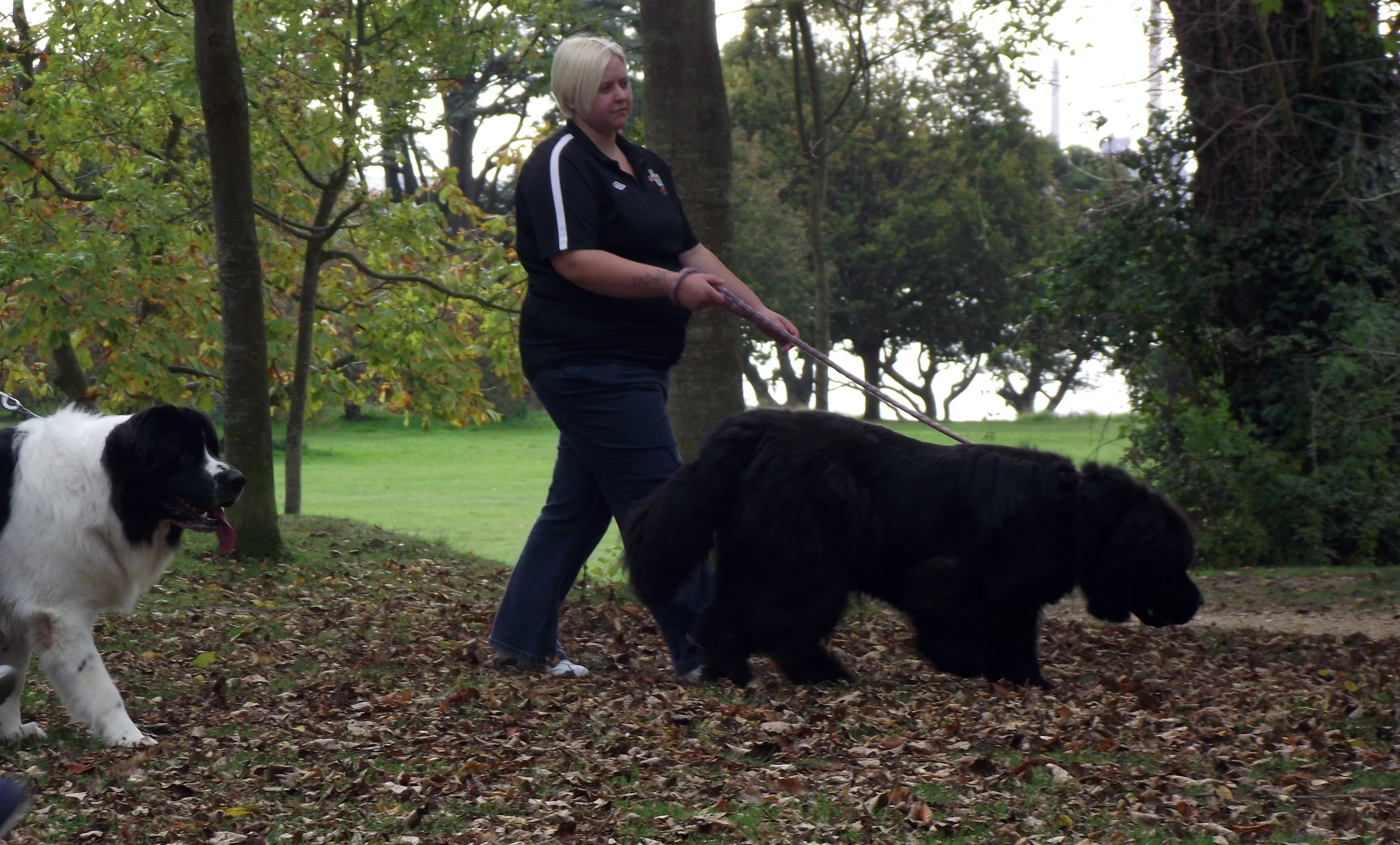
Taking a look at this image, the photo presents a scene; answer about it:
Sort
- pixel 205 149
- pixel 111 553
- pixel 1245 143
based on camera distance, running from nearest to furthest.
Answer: pixel 111 553, pixel 1245 143, pixel 205 149

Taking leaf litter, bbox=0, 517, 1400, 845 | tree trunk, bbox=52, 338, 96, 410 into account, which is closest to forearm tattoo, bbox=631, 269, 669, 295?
leaf litter, bbox=0, 517, 1400, 845

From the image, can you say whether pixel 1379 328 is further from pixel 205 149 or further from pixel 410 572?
pixel 205 149

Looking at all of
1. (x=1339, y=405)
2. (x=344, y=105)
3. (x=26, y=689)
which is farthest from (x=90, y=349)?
(x=1339, y=405)

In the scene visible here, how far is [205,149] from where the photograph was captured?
1277 centimetres

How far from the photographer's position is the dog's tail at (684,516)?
5.15 meters

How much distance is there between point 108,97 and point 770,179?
90.8 ft

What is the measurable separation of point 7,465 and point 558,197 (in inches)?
80.0

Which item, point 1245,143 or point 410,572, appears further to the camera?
point 1245,143

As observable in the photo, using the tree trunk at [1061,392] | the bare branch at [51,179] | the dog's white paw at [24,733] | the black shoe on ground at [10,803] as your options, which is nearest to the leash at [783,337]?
the dog's white paw at [24,733]

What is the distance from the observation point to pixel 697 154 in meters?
7.39

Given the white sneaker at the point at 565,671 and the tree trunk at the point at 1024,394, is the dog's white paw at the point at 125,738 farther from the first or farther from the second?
the tree trunk at the point at 1024,394

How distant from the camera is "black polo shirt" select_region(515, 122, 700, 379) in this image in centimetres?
500

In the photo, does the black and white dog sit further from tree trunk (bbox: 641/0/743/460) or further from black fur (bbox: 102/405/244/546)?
tree trunk (bbox: 641/0/743/460)

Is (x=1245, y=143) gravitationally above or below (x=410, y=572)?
above
